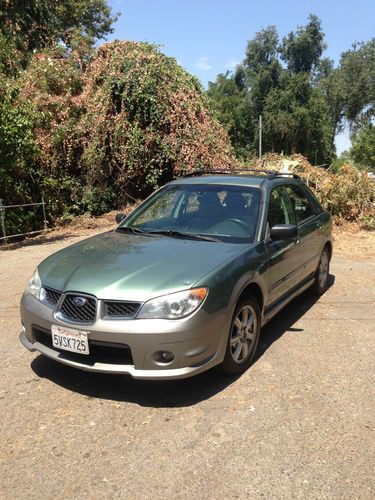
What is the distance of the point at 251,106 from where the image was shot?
50.6 m

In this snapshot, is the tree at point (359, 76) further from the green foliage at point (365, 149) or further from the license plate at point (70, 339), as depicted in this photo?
the license plate at point (70, 339)

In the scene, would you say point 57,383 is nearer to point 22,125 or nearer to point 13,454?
point 13,454

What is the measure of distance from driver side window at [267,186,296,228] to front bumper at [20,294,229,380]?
1525mm

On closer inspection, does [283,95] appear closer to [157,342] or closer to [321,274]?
[321,274]

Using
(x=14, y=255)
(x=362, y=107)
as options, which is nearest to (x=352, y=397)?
(x=14, y=255)

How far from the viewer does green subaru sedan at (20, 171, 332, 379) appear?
3367 millimetres

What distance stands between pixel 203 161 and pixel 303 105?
3808 cm

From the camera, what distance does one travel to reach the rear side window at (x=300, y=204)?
5.48 metres

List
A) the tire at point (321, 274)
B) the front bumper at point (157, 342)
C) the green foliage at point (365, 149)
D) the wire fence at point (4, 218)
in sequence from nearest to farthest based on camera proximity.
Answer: the front bumper at point (157, 342) → the tire at point (321, 274) → the wire fence at point (4, 218) → the green foliage at point (365, 149)

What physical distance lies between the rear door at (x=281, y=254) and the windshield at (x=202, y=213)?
0.23m

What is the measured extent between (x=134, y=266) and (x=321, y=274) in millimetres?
3343

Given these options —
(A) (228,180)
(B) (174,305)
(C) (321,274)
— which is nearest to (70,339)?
(B) (174,305)

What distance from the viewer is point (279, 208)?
16.4 ft

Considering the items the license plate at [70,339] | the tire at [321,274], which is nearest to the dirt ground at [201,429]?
the license plate at [70,339]
